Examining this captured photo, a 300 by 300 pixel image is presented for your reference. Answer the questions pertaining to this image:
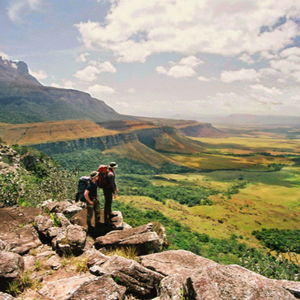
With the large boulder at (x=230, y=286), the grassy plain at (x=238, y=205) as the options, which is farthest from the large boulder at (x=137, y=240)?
the grassy plain at (x=238, y=205)

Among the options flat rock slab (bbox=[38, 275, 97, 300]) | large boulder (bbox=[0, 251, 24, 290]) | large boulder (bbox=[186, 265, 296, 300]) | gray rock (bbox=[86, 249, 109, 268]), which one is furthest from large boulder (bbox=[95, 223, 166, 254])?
large boulder (bbox=[186, 265, 296, 300])

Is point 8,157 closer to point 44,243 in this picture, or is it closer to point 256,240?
point 44,243

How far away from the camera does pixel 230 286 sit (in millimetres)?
6766

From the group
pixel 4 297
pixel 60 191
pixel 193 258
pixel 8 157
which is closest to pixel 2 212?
pixel 4 297

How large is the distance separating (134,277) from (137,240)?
11.4ft

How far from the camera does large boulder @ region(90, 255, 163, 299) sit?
26.7 feet

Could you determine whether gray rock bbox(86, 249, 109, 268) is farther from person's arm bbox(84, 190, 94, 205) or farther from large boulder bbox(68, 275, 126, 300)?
person's arm bbox(84, 190, 94, 205)

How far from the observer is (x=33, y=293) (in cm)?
817

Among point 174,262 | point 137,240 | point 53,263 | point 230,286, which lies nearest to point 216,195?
point 137,240

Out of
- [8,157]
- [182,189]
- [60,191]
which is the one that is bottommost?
[182,189]

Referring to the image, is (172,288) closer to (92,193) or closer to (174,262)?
(174,262)

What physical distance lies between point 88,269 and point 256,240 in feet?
236

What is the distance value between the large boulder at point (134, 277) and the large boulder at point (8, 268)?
8.91 feet

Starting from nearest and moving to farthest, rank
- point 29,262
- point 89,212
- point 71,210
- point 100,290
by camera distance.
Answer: point 100,290 → point 29,262 → point 89,212 → point 71,210
